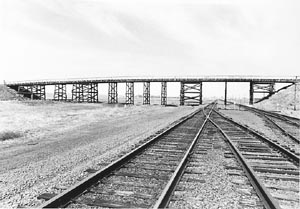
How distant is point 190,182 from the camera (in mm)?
4758

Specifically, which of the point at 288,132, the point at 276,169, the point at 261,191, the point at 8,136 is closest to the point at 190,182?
the point at 261,191

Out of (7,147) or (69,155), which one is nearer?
(69,155)

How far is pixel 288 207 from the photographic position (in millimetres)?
3697

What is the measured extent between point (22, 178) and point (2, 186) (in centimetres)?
46

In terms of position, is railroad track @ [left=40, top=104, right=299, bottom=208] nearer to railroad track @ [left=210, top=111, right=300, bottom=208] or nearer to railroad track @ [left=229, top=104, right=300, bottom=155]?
railroad track @ [left=210, top=111, right=300, bottom=208]

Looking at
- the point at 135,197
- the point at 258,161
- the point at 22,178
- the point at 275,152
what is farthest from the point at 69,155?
the point at 275,152

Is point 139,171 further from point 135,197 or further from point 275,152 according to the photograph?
point 275,152

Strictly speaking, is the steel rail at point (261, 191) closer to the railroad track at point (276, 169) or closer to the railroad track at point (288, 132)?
the railroad track at point (276, 169)

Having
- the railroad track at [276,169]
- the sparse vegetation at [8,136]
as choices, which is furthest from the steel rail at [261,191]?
the sparse vegetation at [8,136]

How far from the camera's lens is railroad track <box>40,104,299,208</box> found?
150 inches

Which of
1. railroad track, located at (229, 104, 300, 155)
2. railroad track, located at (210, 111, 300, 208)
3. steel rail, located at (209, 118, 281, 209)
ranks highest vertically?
steel rail, located at (209, 118, 281, 209)

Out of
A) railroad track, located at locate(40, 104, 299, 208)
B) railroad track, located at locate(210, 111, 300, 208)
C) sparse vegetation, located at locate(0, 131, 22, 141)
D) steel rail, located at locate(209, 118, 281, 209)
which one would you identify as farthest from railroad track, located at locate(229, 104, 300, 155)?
sparse vegetation, located at locate(0, 131, 22, 141)

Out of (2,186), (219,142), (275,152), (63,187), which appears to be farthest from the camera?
(219,142)

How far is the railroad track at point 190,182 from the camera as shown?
3801 millimetres
